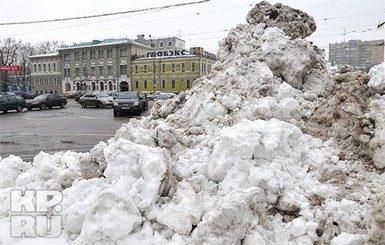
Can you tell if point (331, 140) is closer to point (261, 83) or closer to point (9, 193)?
point (261, 83)

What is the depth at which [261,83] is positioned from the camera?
5695 mm

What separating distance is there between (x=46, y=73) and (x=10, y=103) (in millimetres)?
55136

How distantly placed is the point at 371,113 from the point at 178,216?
294 cm

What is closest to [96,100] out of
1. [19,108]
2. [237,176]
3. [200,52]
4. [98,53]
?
[19,108]

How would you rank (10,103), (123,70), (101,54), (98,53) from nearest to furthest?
(10,103) → (123,70) → (101,54) → (98,53)

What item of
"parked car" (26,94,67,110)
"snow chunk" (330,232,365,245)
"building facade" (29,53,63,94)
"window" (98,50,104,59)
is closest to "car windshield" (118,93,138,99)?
"parked car" (26,94,67,110)

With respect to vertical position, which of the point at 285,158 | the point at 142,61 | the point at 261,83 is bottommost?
the point at 285,158

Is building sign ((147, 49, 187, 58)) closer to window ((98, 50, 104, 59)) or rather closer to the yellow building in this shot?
the yellow building

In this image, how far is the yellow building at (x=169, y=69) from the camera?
5778cm

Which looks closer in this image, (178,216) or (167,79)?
(178,216)

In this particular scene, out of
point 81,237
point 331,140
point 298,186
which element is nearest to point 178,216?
point 81,237

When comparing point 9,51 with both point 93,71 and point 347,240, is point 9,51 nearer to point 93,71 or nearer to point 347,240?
point 93,71

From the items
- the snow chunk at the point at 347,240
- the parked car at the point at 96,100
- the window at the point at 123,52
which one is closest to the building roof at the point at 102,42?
the window at the point at 123,52

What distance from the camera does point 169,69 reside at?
6022 cm
